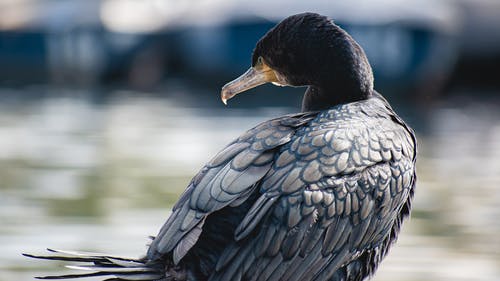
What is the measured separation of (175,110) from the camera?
14766 millimetres

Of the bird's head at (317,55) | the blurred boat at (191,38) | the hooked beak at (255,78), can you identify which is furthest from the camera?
the blurred boat at (191,38)

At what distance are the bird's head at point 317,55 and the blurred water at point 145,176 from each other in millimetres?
2289

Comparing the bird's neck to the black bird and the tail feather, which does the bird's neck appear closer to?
the black bird

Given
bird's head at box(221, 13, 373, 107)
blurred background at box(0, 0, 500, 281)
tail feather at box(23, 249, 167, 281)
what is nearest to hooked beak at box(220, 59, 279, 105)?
bird's head at box(221, 13, 373, 107)

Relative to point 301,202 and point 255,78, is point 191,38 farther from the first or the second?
point 301,202

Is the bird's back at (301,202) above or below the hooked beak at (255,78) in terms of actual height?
below

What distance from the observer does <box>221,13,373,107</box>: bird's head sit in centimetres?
511

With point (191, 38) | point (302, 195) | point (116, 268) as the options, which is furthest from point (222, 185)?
point (191, 38)

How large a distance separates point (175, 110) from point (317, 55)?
31.9 ft

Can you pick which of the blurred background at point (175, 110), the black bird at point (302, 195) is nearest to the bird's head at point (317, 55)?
the black bird at point (302, 195)

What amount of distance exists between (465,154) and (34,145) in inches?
148

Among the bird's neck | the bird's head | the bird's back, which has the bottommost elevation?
the bird's back

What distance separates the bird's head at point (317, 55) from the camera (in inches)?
201

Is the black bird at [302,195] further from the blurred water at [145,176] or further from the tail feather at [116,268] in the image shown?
the blurred water at [145,176]
